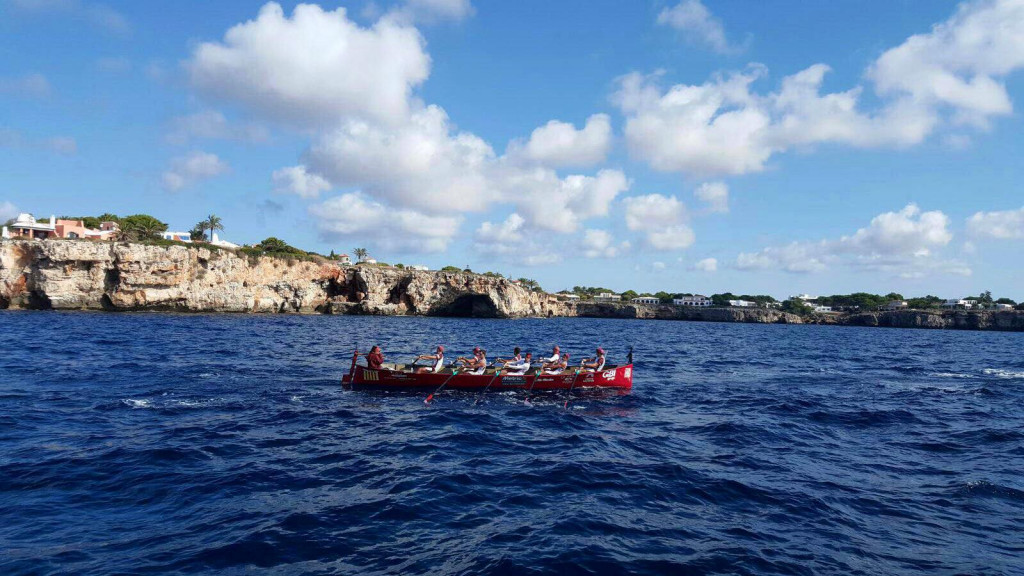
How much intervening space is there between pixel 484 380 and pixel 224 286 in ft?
189

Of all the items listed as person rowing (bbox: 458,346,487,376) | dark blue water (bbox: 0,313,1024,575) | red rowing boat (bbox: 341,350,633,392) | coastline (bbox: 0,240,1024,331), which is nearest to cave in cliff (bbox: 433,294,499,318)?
coastline (bbox: 0,240,1024,331)

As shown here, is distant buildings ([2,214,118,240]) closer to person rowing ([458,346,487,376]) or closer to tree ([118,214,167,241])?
tree ([118,214,167,241])

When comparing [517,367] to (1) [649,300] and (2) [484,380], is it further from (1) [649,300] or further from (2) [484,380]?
(1) [649,300]

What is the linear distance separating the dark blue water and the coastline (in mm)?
43770

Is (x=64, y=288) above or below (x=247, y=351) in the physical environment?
above

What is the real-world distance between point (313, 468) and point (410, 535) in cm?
405

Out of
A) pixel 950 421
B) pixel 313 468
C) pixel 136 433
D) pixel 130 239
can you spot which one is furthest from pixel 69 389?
pixel 130 239

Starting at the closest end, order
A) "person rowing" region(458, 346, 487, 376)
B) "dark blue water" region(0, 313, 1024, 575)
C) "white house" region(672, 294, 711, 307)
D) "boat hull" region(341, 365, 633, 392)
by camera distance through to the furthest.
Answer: "dark blue water" region(0, 313, 1024, 575), "boat hull" region(341, 365, 633, 392), "person rowing" region(458, 346, 487, 376), "white house" region(672, 294, 711, 307)

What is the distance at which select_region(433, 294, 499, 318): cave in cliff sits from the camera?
90012mm

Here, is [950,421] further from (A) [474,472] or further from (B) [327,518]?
(B) [327,518]

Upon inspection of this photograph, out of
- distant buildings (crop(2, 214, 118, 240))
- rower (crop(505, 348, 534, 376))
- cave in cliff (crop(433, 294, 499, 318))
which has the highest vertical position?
distant buildings (crop(2, 214, 118, 240))

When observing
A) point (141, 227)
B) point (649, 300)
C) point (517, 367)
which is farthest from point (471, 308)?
point (649, 300)

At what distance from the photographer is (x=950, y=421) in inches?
725

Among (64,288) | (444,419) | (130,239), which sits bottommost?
(444,419)
